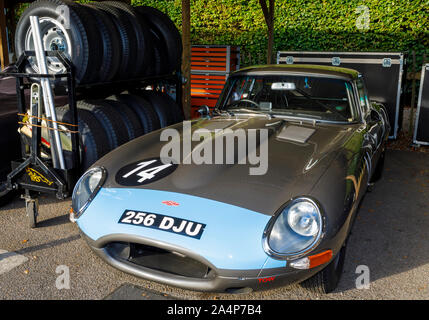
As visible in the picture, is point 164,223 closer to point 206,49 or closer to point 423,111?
point 423,111

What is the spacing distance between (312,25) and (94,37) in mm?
8583

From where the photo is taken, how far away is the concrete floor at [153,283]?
264 centimetres

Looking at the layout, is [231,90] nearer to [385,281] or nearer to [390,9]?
[385,281]

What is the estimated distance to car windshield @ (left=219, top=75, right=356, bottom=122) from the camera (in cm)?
359

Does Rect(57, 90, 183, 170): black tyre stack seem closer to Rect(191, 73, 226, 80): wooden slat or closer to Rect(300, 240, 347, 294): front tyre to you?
Rect(300, 240, 347, 294): front tyre

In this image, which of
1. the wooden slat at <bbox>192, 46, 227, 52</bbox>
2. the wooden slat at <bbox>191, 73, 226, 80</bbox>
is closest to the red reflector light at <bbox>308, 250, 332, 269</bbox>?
the wooden slat at <bbox>191, 73, 226, 80</bbox>

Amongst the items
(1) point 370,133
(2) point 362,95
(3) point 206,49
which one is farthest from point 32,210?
(3) point 206,49

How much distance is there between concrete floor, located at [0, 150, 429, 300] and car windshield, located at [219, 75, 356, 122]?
115 centimetres

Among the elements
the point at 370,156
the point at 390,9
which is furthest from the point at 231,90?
the point at 390,9

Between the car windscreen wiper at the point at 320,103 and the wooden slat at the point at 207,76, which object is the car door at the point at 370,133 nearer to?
the car windscreen wiper at the point at 320,103

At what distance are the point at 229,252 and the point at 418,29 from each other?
33.1 feet

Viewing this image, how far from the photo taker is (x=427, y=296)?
265 centimetres

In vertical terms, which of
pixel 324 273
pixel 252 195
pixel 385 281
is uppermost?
pixel 252 195

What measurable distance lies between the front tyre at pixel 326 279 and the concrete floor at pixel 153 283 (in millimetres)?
57
